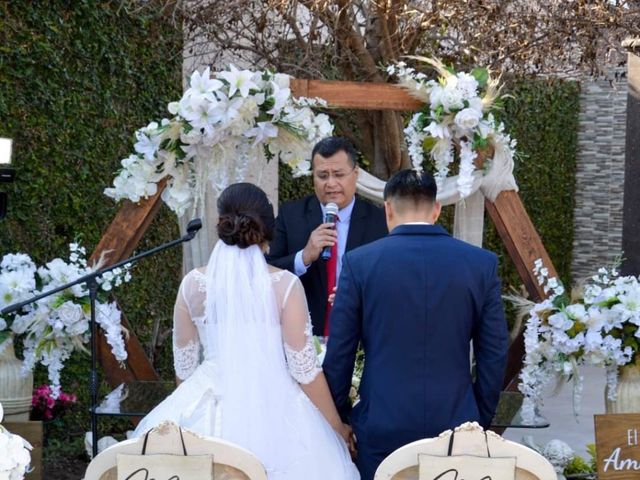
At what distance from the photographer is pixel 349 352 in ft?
12.1

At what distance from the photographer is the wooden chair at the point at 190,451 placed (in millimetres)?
3008

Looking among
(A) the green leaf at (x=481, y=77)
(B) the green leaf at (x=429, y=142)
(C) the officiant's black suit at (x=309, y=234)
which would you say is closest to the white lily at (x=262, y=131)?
(C) the officiant's black suit at (x=309, y=234)

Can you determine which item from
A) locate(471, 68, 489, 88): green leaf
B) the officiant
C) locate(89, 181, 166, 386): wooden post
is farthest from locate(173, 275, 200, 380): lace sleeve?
locate(471, 68, 489, 88): green leaf

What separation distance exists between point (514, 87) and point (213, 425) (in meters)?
7.22

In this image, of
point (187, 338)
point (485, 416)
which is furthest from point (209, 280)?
point (485, 416)

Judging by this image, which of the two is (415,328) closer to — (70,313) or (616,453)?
(616,453)

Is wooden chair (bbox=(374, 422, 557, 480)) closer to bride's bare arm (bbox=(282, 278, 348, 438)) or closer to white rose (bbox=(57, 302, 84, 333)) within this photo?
bride's bare arm (bbox=(282, 278, 348, 438))

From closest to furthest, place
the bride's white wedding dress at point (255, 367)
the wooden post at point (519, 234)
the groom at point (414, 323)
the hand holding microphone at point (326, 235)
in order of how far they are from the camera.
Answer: the groom at point (414, 323), the bride's white wedding dress at point (255, 367), the hand holding microphone at point (326, 235), the wooden post at point (519, 234)

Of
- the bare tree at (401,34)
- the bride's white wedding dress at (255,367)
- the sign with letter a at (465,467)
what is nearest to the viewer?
the sign with letter a at (465,467)

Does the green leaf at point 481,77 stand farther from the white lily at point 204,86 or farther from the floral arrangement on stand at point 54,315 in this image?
the floral arrangement on stand at point 54,315

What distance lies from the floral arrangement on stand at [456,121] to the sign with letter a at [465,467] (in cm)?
224

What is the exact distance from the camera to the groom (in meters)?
3.55

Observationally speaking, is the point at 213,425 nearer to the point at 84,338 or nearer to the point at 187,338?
the point at 187,338

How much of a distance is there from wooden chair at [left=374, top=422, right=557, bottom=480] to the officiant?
1856 mm
